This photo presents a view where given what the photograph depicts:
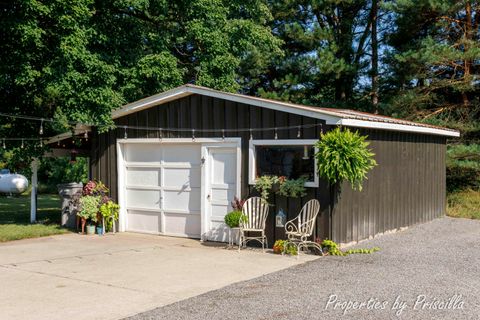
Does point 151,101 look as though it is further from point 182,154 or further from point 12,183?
point 12,183

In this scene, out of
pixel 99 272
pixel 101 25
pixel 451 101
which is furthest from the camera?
pixel 451 101

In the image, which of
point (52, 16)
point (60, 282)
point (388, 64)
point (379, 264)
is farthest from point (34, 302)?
point (388, 64)

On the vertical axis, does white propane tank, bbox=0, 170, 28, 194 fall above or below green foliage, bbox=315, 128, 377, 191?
below

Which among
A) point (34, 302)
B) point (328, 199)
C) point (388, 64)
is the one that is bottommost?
point (34, 302)

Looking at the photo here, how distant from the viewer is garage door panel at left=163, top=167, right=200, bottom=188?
11.2m

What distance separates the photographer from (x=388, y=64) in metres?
18.9

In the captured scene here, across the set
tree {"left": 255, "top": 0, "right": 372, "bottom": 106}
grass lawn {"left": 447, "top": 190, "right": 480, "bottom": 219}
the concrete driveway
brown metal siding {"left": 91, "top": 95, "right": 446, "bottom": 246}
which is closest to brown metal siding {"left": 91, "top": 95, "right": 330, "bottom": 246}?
brown metal siding {"left": 91, "top": 95, "right": 446, "bottom": 246}

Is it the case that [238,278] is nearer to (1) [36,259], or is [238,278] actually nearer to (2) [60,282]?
(2) [60,282]

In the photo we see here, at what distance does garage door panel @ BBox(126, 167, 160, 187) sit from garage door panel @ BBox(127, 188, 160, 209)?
16 centimetres

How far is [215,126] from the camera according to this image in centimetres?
1072

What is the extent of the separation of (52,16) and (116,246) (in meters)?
5.28

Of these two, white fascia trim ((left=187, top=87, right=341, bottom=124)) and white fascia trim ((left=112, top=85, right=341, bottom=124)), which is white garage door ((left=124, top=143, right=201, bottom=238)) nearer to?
white fascia trim ((left=112, top=85, right=341, bottom=124))

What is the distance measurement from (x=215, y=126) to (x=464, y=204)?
8.86m

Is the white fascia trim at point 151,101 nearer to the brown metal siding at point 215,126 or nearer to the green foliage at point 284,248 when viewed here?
the brown metal siding at point 215,126
